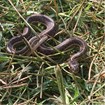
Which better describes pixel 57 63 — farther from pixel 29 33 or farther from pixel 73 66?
pixel 29 33

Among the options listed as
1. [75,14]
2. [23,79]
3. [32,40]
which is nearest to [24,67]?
[23,79]

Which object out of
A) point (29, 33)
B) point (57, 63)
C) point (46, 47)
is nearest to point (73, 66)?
point (57, 63)

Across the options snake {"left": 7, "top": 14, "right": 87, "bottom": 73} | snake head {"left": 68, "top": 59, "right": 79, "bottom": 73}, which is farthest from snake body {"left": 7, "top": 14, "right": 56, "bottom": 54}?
snake head {"left": 68, "top": 59, "right": 79, "bottom": 73}

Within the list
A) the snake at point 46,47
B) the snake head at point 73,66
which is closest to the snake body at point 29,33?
the snake at point 46,47

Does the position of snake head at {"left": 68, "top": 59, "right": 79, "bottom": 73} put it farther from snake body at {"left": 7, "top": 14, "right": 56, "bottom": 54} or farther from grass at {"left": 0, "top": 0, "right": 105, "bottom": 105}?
snake body at {"left": 7, "top": 14, "right": 56, "bottom": 54}

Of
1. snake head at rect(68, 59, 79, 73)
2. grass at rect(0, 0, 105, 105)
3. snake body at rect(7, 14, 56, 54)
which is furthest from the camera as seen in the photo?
snake body at rect(7, 14, 56, 54)

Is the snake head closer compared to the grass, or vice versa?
the grass

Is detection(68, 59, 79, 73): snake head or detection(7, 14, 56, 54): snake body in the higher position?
detection(7, 14, 56, 54): snake body

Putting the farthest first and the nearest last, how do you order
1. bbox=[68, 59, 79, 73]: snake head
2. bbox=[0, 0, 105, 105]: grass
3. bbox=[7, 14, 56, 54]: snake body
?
1. bbox=[7, 14, 56, 54]: snake body
2. bbox=[68, 59, 79, 73]: snake head
3. bbox=[0, 0, 105, 105]: grass

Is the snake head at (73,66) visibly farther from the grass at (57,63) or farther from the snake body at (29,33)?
the snake body at (29,33)
